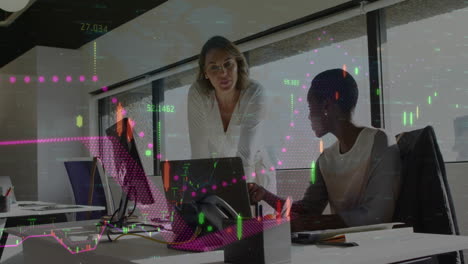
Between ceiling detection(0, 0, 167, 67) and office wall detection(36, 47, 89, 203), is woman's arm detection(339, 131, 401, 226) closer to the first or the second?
ceiling detection(0, 0, 167, 67)

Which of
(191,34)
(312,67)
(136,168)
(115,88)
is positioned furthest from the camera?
(115,88)

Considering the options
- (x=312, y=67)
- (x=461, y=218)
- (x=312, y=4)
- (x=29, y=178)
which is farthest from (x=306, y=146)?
(x=29, y=178)

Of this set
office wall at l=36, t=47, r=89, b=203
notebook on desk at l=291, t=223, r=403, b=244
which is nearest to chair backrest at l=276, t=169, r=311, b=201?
notebook on desk at l=291, t=223, r=403, b=244

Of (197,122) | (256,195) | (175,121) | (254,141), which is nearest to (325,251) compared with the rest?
(256,195)

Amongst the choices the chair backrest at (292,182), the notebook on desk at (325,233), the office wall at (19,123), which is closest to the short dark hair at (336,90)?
the notebook on desk at (325,233)

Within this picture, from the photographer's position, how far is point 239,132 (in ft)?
9.12

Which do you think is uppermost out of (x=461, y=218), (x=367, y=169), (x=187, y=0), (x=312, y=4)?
(x=187, y=0)

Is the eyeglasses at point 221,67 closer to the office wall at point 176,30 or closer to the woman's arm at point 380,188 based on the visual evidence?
the office wall at point 176,30

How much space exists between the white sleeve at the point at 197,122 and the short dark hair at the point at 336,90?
140cm

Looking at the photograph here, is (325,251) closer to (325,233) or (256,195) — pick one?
(325,233)

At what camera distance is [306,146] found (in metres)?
2.95

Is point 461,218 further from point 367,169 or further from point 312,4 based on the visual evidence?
point 312,4

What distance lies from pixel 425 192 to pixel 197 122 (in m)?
1.89

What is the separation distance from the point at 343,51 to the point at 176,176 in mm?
1697
